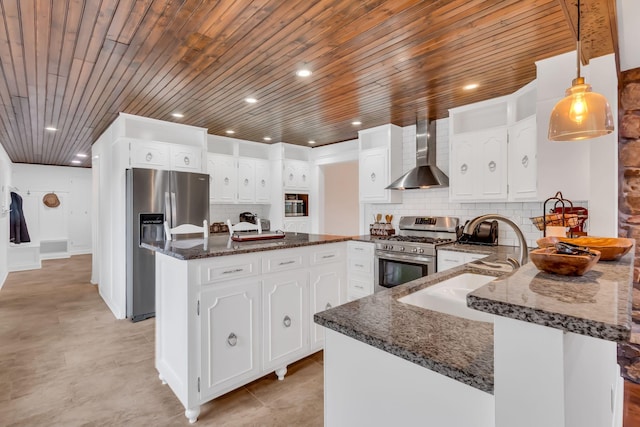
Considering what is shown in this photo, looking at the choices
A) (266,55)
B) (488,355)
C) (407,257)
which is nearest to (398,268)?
(407,257)

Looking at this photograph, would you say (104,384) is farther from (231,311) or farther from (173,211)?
(173,211)

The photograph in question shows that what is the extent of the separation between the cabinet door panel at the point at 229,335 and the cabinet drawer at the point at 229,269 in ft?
0.24

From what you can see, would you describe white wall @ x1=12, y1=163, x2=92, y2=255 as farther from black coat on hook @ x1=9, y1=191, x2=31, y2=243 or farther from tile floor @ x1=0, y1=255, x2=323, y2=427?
tile floor @ x1=0, y1=255, x2=323, y2=427

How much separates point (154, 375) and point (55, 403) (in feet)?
2.05

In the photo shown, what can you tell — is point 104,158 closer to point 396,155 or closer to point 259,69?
point 259,69

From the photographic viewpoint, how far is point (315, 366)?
2.74m

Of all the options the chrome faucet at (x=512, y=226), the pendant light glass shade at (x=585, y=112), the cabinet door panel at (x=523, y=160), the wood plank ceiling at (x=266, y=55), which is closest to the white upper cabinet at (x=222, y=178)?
the wood plank ceiling at (x=266, y=55)

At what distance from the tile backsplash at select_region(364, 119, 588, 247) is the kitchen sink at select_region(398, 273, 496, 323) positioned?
6.74 feet

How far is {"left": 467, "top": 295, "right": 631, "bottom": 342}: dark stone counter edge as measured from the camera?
54 cm

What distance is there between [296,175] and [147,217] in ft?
8.63

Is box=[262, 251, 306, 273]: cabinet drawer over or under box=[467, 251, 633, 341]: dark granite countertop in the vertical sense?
under

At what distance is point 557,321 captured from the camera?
591 millimetres

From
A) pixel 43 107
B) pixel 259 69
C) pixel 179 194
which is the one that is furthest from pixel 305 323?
pixel 43 107

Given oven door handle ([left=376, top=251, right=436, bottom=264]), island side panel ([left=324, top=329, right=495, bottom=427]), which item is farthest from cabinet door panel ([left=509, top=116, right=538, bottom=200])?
island side panel ([left=324, top=329, right=495, bottom=427])
